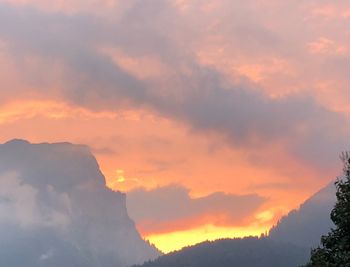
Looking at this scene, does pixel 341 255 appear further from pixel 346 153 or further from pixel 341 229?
pixel 346 153

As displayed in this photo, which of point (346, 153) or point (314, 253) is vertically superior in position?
point (346, 153)

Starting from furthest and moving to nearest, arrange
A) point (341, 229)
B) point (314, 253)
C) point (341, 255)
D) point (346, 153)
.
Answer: point (346, 153) < point (314, 253) < point (341, 229) < point (341, 255)

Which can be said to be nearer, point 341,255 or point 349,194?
point 341,255

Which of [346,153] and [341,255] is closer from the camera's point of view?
[341,255]

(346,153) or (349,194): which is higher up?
(346,153)

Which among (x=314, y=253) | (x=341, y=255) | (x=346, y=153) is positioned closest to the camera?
(x=341, y=255)

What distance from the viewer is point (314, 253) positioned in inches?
1961

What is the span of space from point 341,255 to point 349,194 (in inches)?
238

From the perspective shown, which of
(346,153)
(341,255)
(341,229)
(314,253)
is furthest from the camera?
(346,153)

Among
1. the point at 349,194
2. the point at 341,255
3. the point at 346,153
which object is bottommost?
the point at 341,255

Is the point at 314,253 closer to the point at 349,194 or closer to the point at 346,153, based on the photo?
the point at 349,194

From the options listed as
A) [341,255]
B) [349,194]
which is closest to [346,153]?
[349,194]

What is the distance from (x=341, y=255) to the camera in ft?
141

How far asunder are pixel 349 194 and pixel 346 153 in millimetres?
6847
